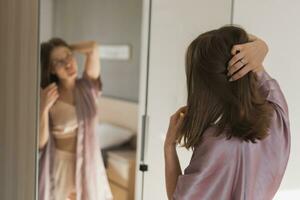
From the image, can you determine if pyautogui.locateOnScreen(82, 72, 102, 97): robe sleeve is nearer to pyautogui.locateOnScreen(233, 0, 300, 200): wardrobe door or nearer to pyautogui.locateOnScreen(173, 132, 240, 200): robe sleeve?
pyautogui.locateOnScreen(173, 132, 240, 200): robe sleeve

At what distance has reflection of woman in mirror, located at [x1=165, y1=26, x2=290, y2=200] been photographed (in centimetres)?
98

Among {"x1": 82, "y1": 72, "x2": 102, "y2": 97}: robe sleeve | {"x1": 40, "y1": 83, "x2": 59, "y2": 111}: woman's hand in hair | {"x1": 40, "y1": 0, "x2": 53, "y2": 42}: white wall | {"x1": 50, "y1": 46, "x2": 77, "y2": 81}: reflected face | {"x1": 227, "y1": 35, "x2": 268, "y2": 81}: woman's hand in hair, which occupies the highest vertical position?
{"x1": 40, "y1": 0, "x2": 53, "y2": 42}: white wall

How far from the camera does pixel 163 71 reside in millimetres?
1269

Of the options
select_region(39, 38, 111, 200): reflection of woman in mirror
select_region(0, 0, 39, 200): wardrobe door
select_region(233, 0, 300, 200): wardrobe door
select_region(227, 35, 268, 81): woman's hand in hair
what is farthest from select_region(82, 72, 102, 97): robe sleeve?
select_region(233, 0, 300, 200): wardrobe door

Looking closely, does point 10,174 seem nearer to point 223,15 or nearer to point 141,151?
point 141,151

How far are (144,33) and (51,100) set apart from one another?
0.31 metres

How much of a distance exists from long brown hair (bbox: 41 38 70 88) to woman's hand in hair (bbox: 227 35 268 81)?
0.44m

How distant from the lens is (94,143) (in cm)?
121

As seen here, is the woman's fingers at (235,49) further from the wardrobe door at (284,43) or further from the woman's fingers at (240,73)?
the wardrobe door at (284,43)

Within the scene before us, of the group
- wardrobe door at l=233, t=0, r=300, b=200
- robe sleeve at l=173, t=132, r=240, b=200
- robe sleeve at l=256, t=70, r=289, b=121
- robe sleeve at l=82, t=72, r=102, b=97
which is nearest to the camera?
robe sleeve at l=173, t=132, r=240, b=200

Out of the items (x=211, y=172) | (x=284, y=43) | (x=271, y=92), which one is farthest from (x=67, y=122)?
(x=284, y=43)

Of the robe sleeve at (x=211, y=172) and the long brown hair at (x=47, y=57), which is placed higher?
the long brown hair at (x=47, y=57)

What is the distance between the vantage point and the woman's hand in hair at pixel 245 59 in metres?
0.98

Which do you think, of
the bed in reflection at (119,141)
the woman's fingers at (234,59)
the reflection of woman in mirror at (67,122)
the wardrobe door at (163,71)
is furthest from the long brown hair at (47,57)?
the woman's fingers at (234,59)
